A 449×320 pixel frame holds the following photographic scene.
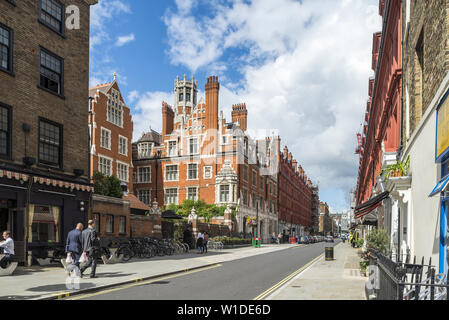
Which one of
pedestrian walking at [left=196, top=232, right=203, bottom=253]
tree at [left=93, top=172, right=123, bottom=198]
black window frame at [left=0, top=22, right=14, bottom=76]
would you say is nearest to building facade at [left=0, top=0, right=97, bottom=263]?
black window frame at [left=0, top=22, right=14, bottom=76]

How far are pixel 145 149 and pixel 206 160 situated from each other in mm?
10900

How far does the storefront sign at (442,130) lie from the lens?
7.25 metres

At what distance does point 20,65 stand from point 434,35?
16.4 metres

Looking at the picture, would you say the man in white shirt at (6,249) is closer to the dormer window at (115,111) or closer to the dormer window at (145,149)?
the dormer window at (115,111)

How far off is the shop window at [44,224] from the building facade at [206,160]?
35.7 meters

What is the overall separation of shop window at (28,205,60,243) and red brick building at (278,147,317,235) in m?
64.6

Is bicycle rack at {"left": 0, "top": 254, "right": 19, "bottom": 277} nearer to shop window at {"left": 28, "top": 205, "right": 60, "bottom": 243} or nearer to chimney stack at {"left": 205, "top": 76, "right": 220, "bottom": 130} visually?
shop window at {"left": 28, "top": 205, "right": 60, "bottom": 243}

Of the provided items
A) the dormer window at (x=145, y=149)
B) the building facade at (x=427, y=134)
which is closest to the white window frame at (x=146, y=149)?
the dormer window at (x=145, y=149)

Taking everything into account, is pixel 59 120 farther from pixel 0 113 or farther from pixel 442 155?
pixel 442 155

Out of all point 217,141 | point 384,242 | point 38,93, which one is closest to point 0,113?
point 38,93

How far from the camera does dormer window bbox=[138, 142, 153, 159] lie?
204 feet

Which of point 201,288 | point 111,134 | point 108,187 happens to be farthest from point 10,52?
point 111,134

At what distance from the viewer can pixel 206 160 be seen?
188ft
